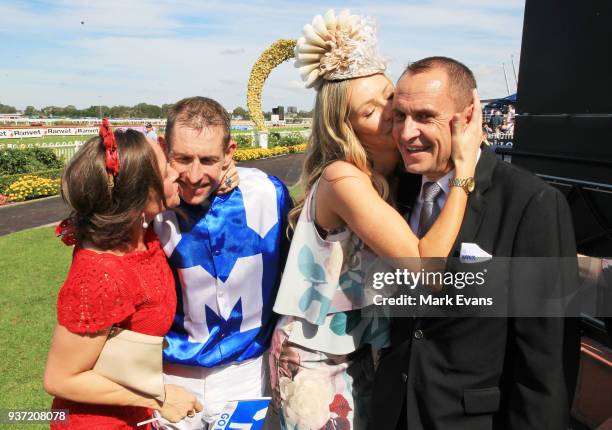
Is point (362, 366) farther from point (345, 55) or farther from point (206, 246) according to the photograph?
point (345, 55)

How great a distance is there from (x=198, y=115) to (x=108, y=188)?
1.78 ft

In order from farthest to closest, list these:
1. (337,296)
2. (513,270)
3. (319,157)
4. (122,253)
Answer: (319,157), (337,296), (122,253), (513,270)

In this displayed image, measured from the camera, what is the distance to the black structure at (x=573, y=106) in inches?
97.7

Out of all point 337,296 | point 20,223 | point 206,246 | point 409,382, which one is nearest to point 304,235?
point 337,296

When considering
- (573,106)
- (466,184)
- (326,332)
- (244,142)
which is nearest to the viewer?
(466,184)

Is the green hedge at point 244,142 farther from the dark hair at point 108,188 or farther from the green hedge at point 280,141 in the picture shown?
the dark hair at point 108,188

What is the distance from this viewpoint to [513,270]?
152cm

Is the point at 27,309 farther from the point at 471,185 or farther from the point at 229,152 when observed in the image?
the point at 471,185

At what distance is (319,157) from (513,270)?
2.95ft

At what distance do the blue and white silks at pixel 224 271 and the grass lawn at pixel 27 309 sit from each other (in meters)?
A: 2.19

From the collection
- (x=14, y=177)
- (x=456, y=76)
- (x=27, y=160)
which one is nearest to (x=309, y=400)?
(x=456, y=76)

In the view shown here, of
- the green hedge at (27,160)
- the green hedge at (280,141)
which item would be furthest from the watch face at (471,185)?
the green hedge at (280,141)

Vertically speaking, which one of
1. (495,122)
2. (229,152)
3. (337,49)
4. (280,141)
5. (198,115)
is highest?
(495,122)

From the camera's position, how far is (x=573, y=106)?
2.74m
